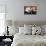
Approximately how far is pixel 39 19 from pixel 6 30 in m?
1.46

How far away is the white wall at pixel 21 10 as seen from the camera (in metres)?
5.19

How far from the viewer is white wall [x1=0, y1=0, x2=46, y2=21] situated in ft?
17.0

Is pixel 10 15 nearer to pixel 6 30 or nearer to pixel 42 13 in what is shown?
pixel 6 30

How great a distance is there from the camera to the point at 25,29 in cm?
483

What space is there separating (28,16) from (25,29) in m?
0.67

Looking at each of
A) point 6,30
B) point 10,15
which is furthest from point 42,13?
point 6,30

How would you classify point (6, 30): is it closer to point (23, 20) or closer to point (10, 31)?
point (10, 31)

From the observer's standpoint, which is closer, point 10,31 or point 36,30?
point 36,30

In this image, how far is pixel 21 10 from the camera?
5.21 m

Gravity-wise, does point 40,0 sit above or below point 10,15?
above

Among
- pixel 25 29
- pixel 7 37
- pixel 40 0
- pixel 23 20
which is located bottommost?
pixel 7 37

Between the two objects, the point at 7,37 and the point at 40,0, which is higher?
the point at 40,0

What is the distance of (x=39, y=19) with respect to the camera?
521 centimetres

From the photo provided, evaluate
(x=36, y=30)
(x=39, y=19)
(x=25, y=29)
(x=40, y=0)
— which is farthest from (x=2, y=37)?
(x=40, y=0)
